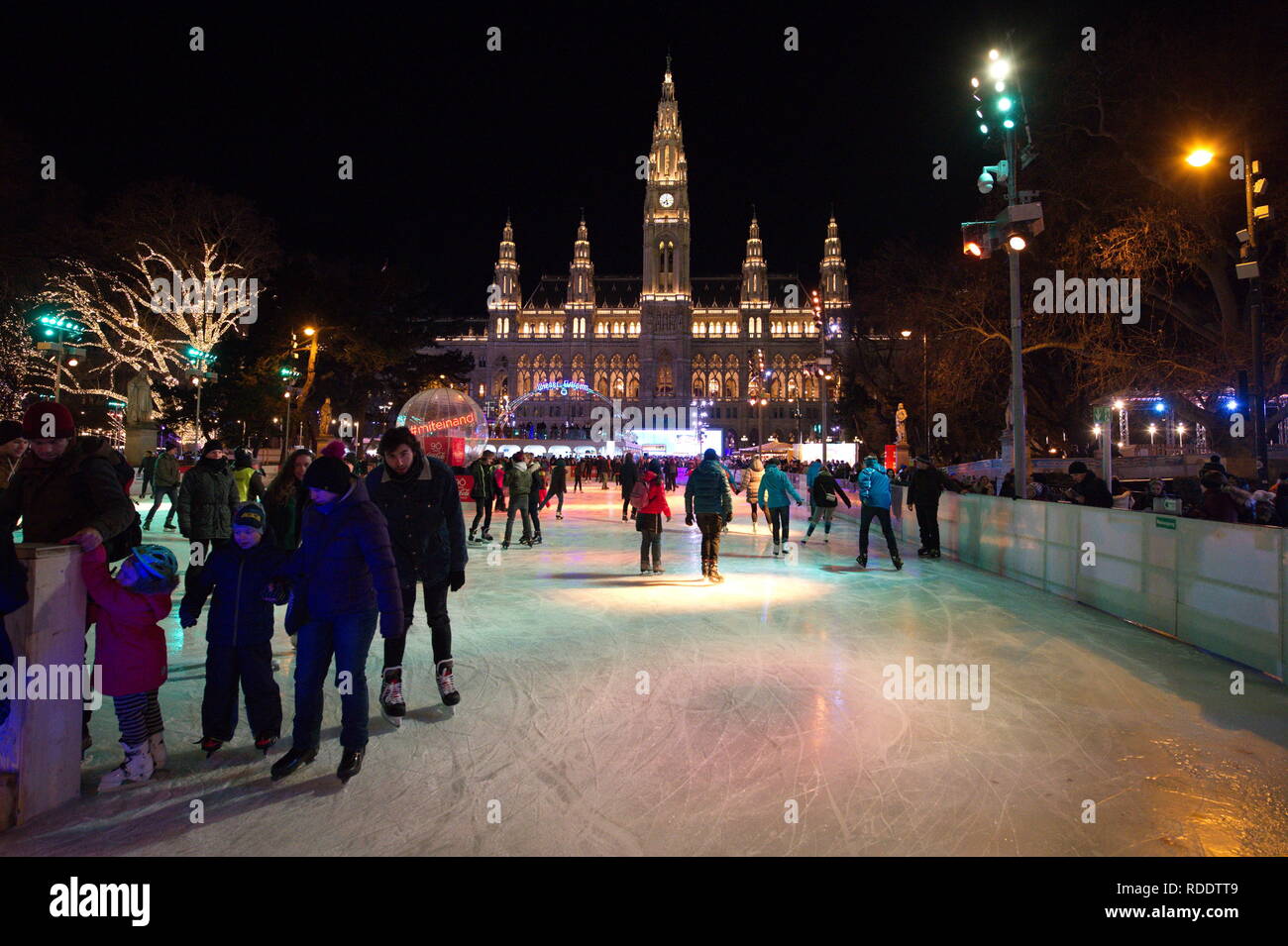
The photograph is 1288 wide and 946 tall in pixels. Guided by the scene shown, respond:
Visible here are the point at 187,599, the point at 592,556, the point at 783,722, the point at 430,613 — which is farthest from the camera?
the point at 592,556

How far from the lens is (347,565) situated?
2.97 m

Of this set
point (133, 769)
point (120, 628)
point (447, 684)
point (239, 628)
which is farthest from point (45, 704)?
point (447, 684)

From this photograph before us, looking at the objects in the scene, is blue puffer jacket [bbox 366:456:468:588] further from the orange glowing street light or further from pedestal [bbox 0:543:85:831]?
the orange glowing street light

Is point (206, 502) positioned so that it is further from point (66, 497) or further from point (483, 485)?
point (483, 485)

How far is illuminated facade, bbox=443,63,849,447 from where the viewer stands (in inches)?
3531

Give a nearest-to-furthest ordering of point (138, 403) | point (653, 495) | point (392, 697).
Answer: point (392, 697) → point (653, 495) → point (138, 403)

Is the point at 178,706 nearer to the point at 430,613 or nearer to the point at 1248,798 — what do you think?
the point at 430,613

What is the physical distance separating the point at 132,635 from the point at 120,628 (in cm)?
5

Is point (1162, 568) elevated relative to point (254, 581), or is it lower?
lower

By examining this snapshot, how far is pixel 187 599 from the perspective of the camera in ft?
9.94

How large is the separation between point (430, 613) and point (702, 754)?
1686 millimetres
